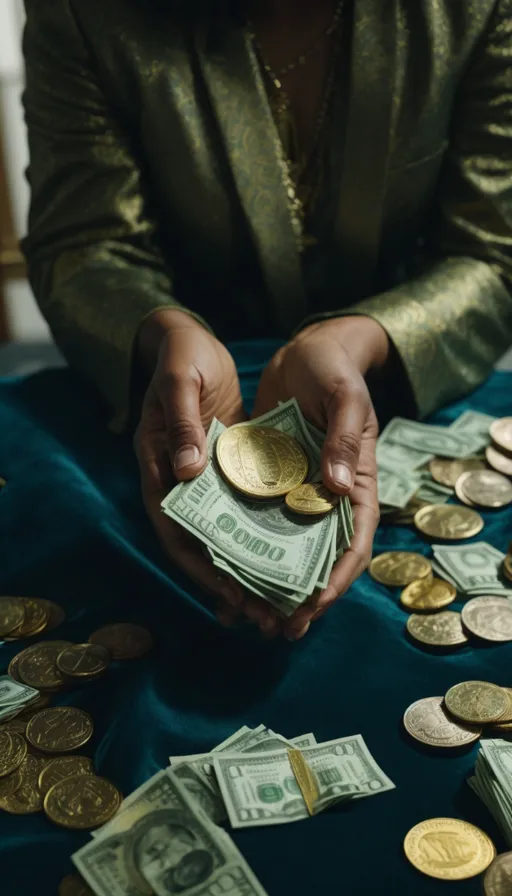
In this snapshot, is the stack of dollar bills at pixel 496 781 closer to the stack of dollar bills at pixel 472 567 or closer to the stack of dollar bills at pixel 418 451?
the stack of dollar bills at pixel 472 567

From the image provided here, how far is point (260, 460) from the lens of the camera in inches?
53.7

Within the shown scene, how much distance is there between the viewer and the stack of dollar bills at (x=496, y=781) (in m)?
0.96

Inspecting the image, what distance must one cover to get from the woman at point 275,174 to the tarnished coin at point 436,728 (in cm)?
56

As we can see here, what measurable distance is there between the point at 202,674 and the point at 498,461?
69cm

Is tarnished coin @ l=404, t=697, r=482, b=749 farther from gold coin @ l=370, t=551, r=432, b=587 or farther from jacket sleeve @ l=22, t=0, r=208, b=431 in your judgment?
jacket sleeve @ l=22, t=0, r=208, b=431

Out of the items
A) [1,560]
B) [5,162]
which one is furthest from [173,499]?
[5,162]


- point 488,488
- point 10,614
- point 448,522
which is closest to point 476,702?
point 448,522

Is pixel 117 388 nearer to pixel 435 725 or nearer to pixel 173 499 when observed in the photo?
pixel 173 499

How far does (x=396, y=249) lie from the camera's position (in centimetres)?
187

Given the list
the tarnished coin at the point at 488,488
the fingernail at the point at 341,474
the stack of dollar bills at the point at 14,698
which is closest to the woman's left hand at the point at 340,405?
the fingernail at the point at 341,474

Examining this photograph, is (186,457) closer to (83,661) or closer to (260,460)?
(260,460)

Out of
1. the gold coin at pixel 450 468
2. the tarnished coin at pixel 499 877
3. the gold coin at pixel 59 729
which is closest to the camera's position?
→ the tarnished coin at pixel 499 877

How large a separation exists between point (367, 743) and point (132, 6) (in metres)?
1.28

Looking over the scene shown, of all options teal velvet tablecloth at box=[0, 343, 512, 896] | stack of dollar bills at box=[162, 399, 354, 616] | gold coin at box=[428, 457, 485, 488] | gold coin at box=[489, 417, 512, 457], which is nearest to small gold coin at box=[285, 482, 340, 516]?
stack of dollar bills at box=[162, 399, 354, 616]
